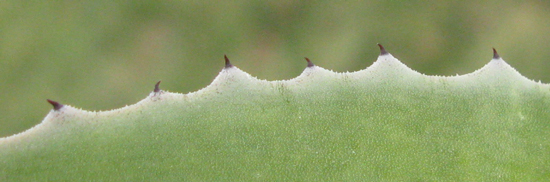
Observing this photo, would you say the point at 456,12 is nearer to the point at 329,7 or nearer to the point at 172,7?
the point at 329,7

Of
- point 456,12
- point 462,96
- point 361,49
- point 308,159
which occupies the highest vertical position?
point 456,12

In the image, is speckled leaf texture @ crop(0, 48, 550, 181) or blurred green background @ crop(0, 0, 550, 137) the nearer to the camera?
speckled leaf texture @ crop(0, 48, 550, 181)

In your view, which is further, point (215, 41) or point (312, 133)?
point (215, 41)

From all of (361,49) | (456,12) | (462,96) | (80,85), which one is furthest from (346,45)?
(80,85)

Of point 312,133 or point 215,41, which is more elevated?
point 215,41

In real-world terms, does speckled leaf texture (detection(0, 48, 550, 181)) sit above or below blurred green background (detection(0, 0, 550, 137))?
below
